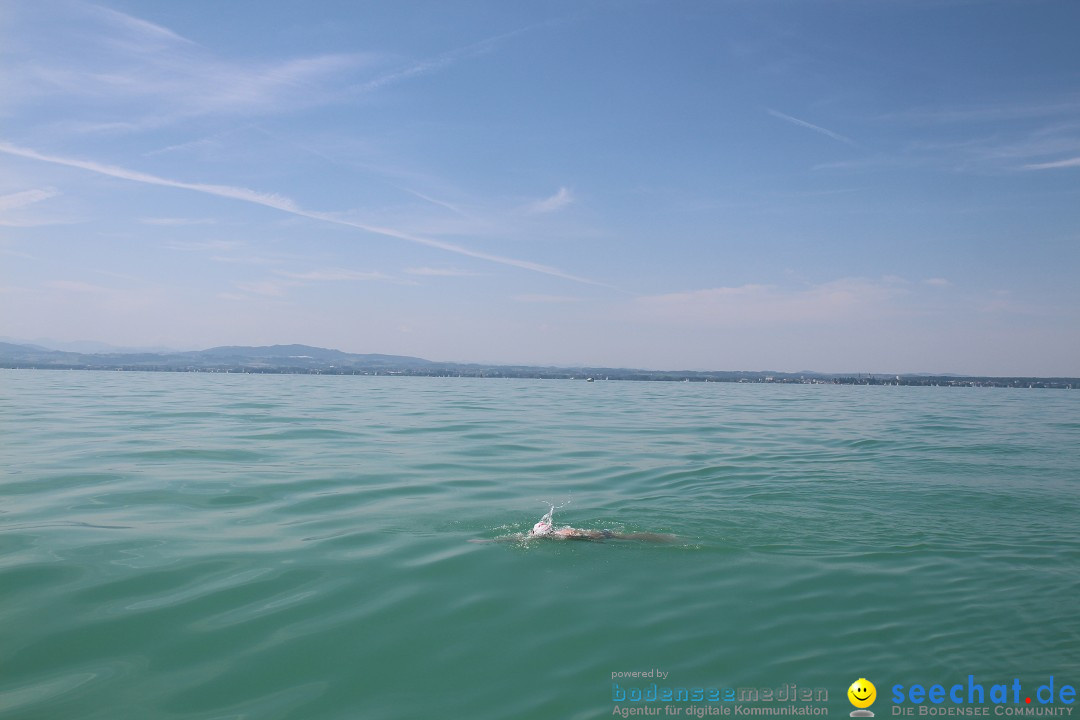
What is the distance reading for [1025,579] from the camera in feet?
32.1

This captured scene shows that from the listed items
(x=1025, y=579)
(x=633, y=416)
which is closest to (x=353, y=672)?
(x=1025, y=579)

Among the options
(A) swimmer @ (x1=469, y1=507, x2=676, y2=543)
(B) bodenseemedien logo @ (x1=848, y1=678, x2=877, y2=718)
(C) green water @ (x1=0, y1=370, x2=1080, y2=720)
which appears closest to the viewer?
(B) bodenseemedien logo @ (x1=848, y1=678, x2=877, y2=718)

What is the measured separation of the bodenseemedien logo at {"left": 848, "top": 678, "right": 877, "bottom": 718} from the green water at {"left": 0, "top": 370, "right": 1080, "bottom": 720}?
11 cm

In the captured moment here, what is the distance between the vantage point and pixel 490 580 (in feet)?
31.4

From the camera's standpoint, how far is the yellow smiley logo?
6410mm

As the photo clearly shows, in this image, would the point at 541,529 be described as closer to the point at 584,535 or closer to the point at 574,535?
the point at 574,535

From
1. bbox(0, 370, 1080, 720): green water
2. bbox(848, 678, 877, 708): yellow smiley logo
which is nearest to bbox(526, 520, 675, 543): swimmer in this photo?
bbox(0, 370, 1080, 720): green water

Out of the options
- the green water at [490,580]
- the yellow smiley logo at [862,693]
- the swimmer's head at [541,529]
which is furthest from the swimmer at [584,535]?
the yellow smiley logo at [862,693]

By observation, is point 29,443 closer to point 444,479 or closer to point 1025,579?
point 444,479

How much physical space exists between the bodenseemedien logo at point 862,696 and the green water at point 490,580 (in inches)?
4.3

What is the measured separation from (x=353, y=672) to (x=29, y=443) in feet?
63.0

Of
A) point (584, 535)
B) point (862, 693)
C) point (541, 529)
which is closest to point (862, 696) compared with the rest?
point (862, 693)

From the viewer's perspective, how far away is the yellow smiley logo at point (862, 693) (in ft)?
21.0

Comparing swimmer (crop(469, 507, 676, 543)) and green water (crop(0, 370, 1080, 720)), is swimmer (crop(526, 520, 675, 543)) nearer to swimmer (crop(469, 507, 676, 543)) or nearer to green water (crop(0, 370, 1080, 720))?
swimmer (crop(469, 507, 676, 543))
